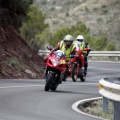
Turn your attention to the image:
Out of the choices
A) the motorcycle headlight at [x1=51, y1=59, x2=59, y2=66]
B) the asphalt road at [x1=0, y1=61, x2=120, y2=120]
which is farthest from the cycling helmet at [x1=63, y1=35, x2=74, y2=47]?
the motorcycle headlight at [x1=51, y1=59, x2=59, y2=66]

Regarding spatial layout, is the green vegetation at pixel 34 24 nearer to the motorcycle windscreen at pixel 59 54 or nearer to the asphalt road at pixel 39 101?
the asphalt road at pixel 39 101

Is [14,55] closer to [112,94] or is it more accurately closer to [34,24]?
[112,94]

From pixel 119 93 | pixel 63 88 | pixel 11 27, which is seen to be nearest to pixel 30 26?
pixel 11 27

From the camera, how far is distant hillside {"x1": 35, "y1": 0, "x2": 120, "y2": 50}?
230 feet

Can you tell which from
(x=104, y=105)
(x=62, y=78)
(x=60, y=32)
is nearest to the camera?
(x=104, y=105)

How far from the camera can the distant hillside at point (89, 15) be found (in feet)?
230

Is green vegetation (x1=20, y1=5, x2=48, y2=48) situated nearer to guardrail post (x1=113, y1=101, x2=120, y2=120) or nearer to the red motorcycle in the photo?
the red motorcycle

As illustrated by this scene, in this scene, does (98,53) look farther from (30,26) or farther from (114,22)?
(114,22)

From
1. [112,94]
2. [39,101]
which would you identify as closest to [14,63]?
[39,101]

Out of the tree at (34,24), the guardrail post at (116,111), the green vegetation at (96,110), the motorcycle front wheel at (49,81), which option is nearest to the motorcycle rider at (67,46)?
the motorcycle front wheel at (49,81)

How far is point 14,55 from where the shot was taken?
25656 millimetres

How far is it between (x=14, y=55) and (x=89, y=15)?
180 feet

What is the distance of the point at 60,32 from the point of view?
53.3 meters

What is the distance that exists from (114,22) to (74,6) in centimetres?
1675
